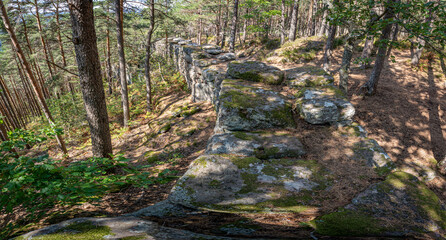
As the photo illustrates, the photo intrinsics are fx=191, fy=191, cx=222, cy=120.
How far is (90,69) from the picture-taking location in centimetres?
467

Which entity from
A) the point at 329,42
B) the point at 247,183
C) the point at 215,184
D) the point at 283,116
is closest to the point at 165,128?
the point at 283,116

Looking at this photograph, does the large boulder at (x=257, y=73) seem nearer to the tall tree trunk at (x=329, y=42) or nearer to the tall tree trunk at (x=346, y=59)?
the tall tree trunk at (x=346, y=59)

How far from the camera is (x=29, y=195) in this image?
2680 millimetres

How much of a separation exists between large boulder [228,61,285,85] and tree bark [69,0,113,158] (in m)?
5.77

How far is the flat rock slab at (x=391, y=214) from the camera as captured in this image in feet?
8.82

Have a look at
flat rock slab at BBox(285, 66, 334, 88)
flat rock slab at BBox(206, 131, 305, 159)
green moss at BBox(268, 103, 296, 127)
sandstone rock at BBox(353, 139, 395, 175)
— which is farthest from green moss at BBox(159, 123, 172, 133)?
sandstone rock at BBox(353, 139, 395, 175)

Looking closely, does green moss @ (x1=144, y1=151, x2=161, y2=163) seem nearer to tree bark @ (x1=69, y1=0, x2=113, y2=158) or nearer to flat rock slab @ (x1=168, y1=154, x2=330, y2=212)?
tree bark @ (x1=69, y1=0, x2=113, y2=158)

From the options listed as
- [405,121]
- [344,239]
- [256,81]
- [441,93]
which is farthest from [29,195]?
[441,93]

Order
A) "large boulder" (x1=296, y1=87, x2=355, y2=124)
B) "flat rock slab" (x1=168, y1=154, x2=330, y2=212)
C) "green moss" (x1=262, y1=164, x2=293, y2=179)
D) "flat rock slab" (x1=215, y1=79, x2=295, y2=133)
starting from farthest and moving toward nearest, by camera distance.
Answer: "flat rock slab" (x1=215, y1=79, x2=295, y2=133) < "large boulder" (x1=296, y1=87, x2=355, y2=124) < "green moss" (x1=262, y1=164, x2=293, y2=179) < "flat rock slab" (x1=168, y1=154, x2=330, y2=212)

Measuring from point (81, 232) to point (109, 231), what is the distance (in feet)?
1.02

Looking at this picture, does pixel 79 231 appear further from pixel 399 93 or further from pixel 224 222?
pixel 399 93

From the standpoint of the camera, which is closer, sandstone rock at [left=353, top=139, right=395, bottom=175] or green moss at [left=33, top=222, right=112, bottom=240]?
green moss at [left=33, top=222, right=112, bottom=240]

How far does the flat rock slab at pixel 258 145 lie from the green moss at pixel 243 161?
408mm

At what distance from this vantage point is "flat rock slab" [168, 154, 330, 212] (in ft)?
10.9
